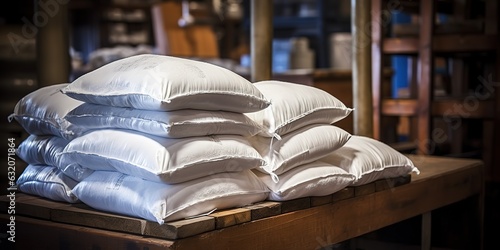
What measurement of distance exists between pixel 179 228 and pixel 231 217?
7.8 inches

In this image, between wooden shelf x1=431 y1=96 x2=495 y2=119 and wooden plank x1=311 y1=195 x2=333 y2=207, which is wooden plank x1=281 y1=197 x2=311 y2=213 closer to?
wooden plank x1=311 y1=195 x2=333 y2=207

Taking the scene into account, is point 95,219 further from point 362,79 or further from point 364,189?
point 362,79

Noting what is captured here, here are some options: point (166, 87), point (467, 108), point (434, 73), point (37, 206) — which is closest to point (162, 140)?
point (166, 87)

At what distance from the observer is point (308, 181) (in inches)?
75.7

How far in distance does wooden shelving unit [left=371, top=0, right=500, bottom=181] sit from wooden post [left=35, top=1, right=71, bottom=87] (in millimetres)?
1920

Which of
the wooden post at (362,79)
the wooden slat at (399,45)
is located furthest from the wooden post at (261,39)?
the wooden slat at (399,45)

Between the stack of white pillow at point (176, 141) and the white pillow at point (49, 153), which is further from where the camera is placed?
the white pillow at point (49, 153)

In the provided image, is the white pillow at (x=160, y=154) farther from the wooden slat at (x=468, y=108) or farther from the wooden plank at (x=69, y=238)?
the wooden slat at (x=468, y=108)

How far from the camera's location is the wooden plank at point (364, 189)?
7.15 ft

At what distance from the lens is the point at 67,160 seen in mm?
1829

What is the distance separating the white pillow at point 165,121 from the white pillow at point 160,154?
0.02 m

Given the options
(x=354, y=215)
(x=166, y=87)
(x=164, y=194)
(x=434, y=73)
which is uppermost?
(x=166, y=87)

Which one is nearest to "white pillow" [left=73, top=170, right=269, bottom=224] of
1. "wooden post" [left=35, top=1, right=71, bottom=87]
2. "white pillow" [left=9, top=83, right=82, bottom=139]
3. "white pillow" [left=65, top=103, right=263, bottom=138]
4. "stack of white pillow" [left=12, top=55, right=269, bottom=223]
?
"stack of white pillow" [left=12, top=55, right=269, bottom=223]

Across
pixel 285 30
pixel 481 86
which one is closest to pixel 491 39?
pixel 481 86
